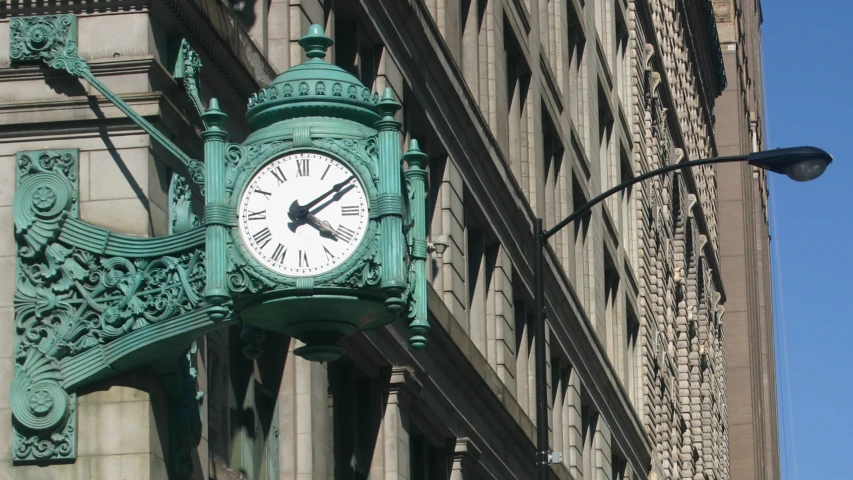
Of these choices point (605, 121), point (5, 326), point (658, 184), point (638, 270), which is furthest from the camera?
point (658, 184)

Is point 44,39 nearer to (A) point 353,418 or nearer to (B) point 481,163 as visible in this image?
(A) point 353,418

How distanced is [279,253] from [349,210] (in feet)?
1.90

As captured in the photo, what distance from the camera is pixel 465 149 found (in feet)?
113

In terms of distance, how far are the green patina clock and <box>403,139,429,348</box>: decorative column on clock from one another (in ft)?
0.04

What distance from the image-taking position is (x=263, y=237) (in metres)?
14.1

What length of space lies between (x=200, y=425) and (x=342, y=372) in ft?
33.5

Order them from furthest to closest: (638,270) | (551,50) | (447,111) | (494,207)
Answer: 1. (638,270)
2. (551,50)
3. (494,207)
4. (447,111)

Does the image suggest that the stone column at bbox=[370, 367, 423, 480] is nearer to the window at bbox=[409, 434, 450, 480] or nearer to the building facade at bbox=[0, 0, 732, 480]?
the building facade at bbox=[0, 0, 732, 480]

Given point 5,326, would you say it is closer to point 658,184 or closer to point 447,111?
point 447,111

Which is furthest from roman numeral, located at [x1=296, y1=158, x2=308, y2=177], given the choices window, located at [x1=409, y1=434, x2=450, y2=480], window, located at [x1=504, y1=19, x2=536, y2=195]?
window, located at [x1=504, y1=19, x2=536, y2=195]

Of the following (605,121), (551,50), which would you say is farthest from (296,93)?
(605,121)

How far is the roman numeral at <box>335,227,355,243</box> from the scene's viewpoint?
14055mm

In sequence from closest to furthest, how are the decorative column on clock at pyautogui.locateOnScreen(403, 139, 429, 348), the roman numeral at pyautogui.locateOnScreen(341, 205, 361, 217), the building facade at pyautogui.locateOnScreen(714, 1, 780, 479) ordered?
the roman numeral at pyautogui.locateOnScreen(341, 205, 361, 217), the decorative column on clock at pyautogui.locateOnScreen(403, 139, 429, 348), the building facade at pyautogui.locateOnScreen(714, 1, 780, 479)

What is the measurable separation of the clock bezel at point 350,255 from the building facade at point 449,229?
6.53 ft
